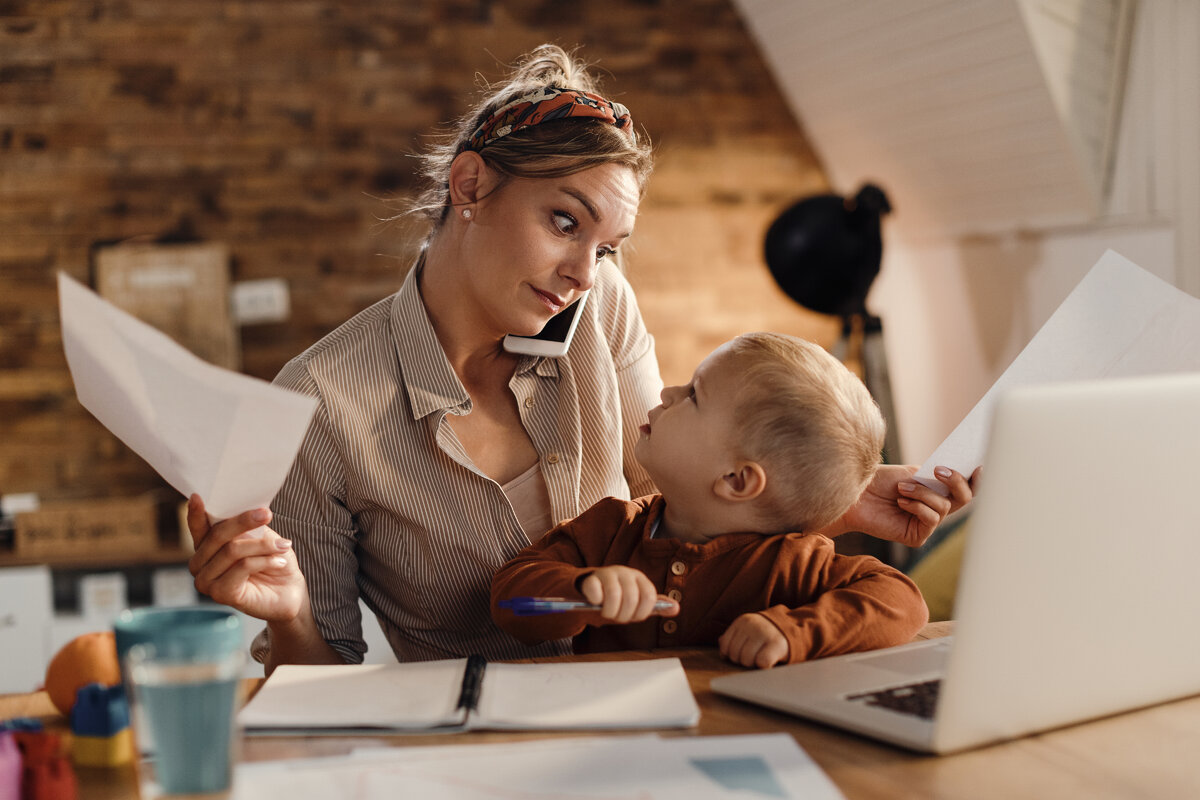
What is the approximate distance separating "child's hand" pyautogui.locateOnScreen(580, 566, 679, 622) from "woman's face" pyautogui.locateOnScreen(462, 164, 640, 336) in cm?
51

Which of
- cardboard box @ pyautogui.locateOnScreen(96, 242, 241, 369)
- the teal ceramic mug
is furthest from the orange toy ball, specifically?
cardboard box @ pyautogui.locateOnScreen(96, 242, 241, 369)

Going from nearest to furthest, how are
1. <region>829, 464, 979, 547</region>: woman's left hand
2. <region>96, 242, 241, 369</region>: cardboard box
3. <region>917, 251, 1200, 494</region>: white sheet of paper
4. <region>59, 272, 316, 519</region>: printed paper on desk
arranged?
<region>59, 272, 316, 519</region>: printed paper on desk, <region>917, 251, 1200, 494</region>: white sheet of paper, <region>829, 464, 979, 547</region>: woman's left hand, <region>96, 242, 241, 369</region>: cardboard box

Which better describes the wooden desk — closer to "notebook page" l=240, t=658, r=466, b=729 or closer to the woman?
"notebook page" l=240, t=658, r=466, b=729

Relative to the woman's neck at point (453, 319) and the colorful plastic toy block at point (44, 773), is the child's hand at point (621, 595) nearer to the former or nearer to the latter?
the colorful plastic toy block at point (44, 773)

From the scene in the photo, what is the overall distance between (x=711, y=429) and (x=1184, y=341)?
0.47 m

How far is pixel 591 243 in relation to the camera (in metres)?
1.33

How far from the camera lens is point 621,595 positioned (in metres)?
0.90

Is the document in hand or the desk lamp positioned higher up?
the desk lamp

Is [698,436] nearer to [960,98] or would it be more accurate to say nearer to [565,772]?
[565,772]

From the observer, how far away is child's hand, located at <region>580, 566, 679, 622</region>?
898 millimetres

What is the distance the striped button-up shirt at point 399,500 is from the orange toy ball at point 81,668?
0.43 m

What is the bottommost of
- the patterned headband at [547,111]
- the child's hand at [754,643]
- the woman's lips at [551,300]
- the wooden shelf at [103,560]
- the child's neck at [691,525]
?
the wooden shelf at [103,560]

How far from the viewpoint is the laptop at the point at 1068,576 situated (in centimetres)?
67

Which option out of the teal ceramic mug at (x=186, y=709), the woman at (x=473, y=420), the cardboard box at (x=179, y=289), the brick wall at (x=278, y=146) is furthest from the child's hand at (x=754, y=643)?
the cardboard box at (x=179, y=289)
